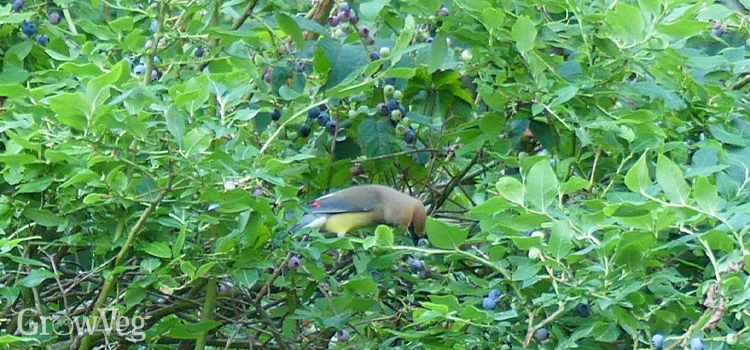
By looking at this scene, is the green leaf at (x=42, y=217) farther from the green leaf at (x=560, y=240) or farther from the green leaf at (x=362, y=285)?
the green leaf at (x=560, y=240)

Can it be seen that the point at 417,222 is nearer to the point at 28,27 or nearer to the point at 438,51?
the point at 438,51

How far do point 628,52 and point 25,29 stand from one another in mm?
1593

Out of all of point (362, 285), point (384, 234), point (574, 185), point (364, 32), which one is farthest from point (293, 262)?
point (574, 185)

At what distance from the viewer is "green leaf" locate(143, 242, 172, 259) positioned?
2631 millimetres

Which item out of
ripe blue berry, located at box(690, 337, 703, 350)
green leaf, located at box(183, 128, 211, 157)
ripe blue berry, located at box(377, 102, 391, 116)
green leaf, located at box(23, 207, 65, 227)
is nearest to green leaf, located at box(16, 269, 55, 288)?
green leaf, located at box(23, 207, 65, 227)

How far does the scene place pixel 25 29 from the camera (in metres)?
3.17

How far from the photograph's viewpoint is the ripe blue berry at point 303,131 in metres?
3.38

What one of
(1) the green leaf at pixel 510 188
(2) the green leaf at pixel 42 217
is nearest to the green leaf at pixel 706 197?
(1) the green leaf at pixel 510 188

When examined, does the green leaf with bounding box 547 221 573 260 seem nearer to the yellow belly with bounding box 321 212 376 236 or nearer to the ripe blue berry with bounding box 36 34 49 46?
the yellow belly with bounding box 321 212 376 236

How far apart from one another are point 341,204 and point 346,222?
110 mm

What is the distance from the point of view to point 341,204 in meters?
3.40

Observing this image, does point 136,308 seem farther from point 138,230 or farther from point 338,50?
point 338,50

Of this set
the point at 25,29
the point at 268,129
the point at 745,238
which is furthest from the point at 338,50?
the point at 745,238

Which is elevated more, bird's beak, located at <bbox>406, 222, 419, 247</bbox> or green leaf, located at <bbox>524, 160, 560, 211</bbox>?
green leaf, located at <bbox>524, 160, 560, 211</bbox>
